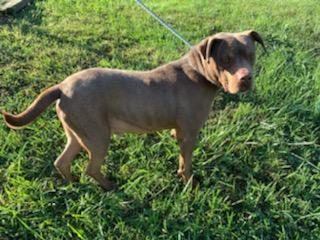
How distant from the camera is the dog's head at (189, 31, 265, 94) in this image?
3.14m

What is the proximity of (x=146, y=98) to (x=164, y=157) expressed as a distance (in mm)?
715

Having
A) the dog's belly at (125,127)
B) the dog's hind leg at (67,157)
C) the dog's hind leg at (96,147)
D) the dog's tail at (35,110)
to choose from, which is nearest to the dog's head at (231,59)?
the dog's belly at (125,127)

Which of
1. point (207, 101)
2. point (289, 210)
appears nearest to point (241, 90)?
point (207, 101)

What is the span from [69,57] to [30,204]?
2.16 m

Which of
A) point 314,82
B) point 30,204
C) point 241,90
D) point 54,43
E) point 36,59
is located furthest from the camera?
point 54,43

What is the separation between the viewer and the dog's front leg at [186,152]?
355cm

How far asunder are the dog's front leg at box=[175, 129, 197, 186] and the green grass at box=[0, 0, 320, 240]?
94 millimetres

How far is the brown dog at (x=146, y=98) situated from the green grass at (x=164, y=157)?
0.23 m

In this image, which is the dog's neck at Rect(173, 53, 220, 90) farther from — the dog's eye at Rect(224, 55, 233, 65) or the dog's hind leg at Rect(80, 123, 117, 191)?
the dog's hind leg at Rect(80, 123, 117, 191)

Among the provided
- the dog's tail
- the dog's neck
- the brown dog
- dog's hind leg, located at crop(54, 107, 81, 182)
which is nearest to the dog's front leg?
the brown dog

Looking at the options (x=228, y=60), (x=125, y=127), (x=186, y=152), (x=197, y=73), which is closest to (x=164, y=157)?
(x=186, y=152)

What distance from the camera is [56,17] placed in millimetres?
6172

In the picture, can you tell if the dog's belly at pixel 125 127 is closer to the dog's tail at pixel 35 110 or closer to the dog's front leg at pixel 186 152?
the dog's front leg at pixel 186 152

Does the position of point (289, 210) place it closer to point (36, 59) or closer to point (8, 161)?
point (8, 161)
